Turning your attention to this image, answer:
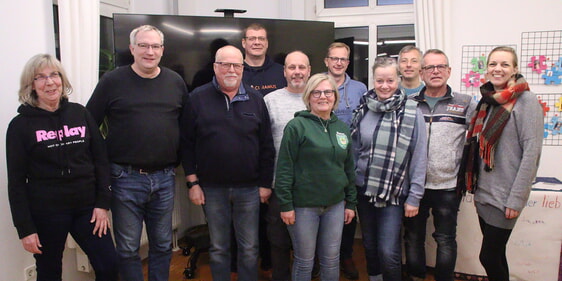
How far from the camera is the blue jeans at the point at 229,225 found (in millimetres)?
2152

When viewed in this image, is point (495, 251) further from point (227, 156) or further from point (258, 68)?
point (258, 68)

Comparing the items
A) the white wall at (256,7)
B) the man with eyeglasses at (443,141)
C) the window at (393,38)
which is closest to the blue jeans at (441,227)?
the man with eyeglasses at (443,141)

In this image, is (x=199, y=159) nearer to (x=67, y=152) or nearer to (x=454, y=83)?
(x=67, y=152)

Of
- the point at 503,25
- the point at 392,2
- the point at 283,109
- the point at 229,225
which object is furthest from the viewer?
the point at 392,2

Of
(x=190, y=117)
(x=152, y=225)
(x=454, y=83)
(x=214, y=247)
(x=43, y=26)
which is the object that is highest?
(x=43, y=26)

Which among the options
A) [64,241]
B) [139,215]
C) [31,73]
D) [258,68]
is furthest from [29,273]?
[258,68]

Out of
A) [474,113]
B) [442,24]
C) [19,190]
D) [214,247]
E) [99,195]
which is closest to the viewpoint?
[19,190]

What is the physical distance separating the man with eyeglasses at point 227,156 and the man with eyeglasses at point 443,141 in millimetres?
870

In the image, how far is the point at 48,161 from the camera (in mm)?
1770

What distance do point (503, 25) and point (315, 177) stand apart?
2.09m

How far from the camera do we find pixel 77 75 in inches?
92.8

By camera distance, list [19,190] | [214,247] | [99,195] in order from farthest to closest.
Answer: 1. [214,247]
2. [99,195]
3. [19,190]

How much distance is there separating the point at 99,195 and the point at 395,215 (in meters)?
1.50

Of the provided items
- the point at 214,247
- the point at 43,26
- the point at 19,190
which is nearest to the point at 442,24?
the point at 214,247
